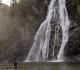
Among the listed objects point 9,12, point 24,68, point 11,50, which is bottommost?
point 11,50

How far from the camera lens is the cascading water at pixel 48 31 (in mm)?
16084

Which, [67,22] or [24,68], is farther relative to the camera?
[67,22]

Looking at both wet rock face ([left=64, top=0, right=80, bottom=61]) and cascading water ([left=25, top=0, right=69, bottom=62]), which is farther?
cascading water ([left=25, top=0, right=69, bottom=62])

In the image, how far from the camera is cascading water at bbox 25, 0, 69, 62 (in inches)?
633

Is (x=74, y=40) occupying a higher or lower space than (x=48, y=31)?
lower

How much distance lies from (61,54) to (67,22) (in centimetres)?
324

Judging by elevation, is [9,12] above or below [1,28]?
above

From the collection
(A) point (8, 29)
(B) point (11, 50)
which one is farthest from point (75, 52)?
(A) point (8, 29)

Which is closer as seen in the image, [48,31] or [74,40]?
[74,40]

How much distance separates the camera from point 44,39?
682 inches

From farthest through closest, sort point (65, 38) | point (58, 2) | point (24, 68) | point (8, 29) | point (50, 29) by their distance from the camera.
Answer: point (8, 29) < point (58, 2) < point (50, 29) < point (65, 38) < point (24, 68)

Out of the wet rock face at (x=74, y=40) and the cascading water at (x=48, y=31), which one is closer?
the wet rock face at (x=74, y=40)

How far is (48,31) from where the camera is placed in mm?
17141

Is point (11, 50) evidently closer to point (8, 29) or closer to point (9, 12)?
point (8, 29)
